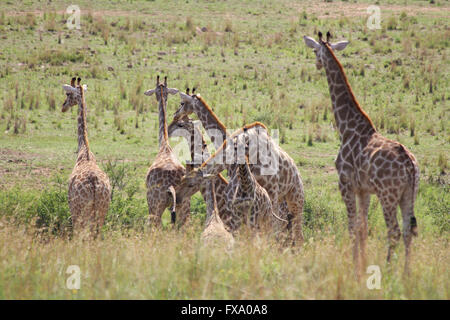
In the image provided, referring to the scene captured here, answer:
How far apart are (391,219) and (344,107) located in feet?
5.63

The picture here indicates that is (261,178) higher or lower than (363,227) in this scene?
higher

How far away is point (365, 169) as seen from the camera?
7.99 meters

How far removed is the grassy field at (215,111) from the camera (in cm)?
702

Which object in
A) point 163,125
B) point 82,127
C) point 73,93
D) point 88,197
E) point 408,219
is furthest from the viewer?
point 73,93


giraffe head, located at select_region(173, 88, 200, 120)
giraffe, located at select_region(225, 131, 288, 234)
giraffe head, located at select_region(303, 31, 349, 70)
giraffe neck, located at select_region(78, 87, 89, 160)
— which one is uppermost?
giraffe head, located at select_region(303, 31, 349, 70)

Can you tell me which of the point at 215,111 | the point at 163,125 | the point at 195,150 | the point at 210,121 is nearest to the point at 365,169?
the point at 210,121

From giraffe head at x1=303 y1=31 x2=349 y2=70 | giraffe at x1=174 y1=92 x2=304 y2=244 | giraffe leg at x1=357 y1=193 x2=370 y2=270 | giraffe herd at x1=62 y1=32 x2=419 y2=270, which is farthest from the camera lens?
giraffe at x1=174 y1=92 x2=304 y2=244

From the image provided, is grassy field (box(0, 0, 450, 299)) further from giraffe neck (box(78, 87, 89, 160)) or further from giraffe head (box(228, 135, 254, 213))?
giraffe neck (box(78, 87, 89, 160))

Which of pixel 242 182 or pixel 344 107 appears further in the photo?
pixel 344 107

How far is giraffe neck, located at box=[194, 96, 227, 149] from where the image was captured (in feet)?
33.2

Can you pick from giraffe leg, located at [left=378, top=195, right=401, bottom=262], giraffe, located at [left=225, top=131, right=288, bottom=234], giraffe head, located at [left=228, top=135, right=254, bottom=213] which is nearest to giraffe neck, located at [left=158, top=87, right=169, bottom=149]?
giraffe, located at [left=225, top=131, right=288, bottom=234]

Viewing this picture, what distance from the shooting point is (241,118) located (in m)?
19.4

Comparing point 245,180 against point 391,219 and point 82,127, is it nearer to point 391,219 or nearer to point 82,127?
point 391,219
